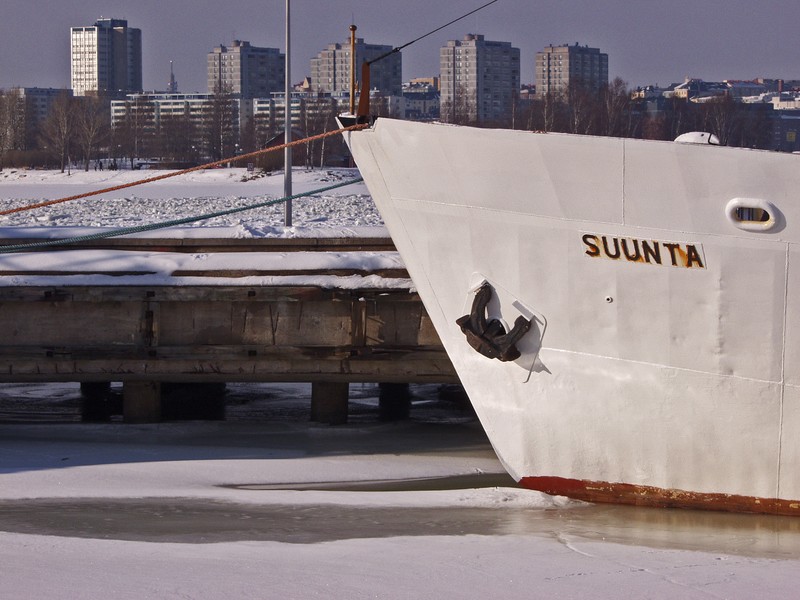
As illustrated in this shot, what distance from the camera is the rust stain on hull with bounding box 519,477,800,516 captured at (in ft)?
24.1

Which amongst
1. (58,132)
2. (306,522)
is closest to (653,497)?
(306,522)

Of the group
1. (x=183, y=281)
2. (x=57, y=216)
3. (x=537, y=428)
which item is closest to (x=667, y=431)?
(x=537, y=428)

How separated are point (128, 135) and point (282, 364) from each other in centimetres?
8756

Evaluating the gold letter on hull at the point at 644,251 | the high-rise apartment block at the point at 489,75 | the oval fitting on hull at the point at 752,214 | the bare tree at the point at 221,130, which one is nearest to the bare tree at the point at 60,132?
the bare tree at the point at 221,130

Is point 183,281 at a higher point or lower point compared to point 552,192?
lower

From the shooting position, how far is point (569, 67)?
12.8 m

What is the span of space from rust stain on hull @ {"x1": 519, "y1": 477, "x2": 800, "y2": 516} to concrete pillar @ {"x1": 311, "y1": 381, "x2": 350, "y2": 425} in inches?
113

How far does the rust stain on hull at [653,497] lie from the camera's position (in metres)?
7.36

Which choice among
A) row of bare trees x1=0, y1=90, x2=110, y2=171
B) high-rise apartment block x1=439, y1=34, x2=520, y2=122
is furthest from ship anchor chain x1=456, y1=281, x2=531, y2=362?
row of bare trees x1=0, y1=90, x2=110, y2=171

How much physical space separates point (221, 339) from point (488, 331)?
115 inches

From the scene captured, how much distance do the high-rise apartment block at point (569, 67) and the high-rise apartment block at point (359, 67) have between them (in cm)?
173

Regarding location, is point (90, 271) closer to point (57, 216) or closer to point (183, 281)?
point (183, 281)

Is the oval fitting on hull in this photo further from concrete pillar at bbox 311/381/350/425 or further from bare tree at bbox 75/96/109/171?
bare tree at bbox 75/96/109/171

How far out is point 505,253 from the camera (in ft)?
25.1
